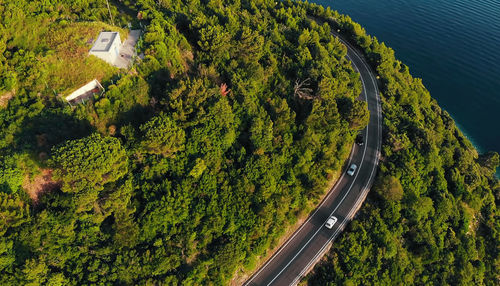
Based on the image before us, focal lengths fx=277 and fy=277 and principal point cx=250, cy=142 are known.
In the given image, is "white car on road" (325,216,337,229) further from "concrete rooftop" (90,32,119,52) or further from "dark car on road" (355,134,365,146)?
"concrete rooftop" (90,32,119,52)

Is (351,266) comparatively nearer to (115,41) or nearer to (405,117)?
(405,117)

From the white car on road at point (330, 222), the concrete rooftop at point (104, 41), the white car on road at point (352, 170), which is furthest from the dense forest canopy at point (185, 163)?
the white car on road at point (330, 222)

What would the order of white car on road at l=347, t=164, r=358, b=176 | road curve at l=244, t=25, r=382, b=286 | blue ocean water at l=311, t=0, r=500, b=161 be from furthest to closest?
1. blue ocean water at l=311, t=0, r=500, b=161
2. white car on road at l=347, t=164, r=358, b=176
3. road curve at l=244, t=25, r=382, b=286

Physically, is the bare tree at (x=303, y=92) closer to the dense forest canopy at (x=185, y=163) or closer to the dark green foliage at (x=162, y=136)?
the dense forest canopy at (x=185, y=163)

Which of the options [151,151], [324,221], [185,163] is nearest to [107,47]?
[151,151]

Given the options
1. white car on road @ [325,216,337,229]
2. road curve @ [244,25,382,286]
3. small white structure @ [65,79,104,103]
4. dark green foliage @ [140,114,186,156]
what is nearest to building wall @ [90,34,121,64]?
small white structure @ [65,79,104,103]

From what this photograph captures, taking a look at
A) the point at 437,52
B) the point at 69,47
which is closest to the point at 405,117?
the point at 437,52

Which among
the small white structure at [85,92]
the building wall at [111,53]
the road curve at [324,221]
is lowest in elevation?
the road curve at [324,221]
